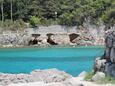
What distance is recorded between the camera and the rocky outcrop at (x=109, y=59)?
16084mm

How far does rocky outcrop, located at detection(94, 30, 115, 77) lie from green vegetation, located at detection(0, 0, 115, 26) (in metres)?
47.3

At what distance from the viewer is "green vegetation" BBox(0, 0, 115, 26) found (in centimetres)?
6475

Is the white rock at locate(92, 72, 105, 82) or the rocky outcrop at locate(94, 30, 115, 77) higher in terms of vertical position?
the rocky outcrop at locate(94, 30, 115, 77)

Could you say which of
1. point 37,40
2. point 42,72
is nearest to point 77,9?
point 37,40

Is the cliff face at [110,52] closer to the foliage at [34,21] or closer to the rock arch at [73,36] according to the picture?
the rock arch at [73,36]

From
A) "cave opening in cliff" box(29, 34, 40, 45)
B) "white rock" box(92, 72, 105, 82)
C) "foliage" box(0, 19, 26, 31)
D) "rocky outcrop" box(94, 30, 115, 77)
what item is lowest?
"cave opening in cliff" box(29, 34, 40, 45)

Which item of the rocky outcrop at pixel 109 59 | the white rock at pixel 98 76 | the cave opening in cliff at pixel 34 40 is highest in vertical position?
the rocky outcrop at pixel 109 59

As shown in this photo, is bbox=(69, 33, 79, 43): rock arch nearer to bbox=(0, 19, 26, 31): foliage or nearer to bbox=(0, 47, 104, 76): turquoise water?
bbox=(0, 19, 26, 31): foliage

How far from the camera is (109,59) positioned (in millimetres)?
16719

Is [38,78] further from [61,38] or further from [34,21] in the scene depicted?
[34,21]

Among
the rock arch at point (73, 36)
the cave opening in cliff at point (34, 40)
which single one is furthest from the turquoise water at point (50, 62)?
the rock arch at point (73, 36)

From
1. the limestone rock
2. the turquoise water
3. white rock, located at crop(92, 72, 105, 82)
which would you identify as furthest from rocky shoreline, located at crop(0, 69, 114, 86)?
the limestone rock

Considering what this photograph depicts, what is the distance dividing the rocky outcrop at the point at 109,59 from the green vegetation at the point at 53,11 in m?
47.3

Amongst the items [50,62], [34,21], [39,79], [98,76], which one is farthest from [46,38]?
[98,76]
